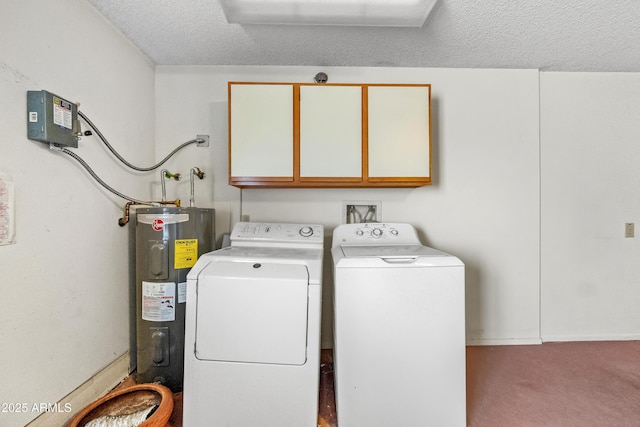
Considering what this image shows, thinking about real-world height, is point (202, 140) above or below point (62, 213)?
above

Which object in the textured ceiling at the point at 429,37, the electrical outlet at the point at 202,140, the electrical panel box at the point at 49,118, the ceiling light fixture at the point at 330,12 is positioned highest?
the textured ceiling at the point at 429,37

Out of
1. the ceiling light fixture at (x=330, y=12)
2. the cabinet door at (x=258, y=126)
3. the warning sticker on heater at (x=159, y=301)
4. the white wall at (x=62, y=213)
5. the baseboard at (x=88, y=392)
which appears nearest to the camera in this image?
the white wall at (x=62, y=213)

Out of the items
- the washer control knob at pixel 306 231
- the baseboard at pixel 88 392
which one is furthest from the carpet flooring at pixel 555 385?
the baseboard at pixel 88 392

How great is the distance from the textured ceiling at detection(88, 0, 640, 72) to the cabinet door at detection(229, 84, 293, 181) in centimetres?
32

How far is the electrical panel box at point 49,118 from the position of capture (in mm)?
1104

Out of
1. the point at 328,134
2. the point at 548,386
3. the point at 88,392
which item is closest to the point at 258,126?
the point at 328,134

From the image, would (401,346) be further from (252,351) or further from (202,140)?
(202,140)

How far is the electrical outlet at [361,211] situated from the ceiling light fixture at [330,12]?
113 cm

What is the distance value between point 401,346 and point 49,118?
5.99 feet

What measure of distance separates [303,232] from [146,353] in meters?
1.14

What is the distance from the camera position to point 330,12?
4.77ft

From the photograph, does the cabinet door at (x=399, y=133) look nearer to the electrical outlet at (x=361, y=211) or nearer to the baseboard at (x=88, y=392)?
the electrical outlet at (x=361, y=211)

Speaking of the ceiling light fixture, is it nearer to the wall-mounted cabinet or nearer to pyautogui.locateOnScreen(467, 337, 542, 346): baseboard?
the wall-mounted cabinet

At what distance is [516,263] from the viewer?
2094 mm
